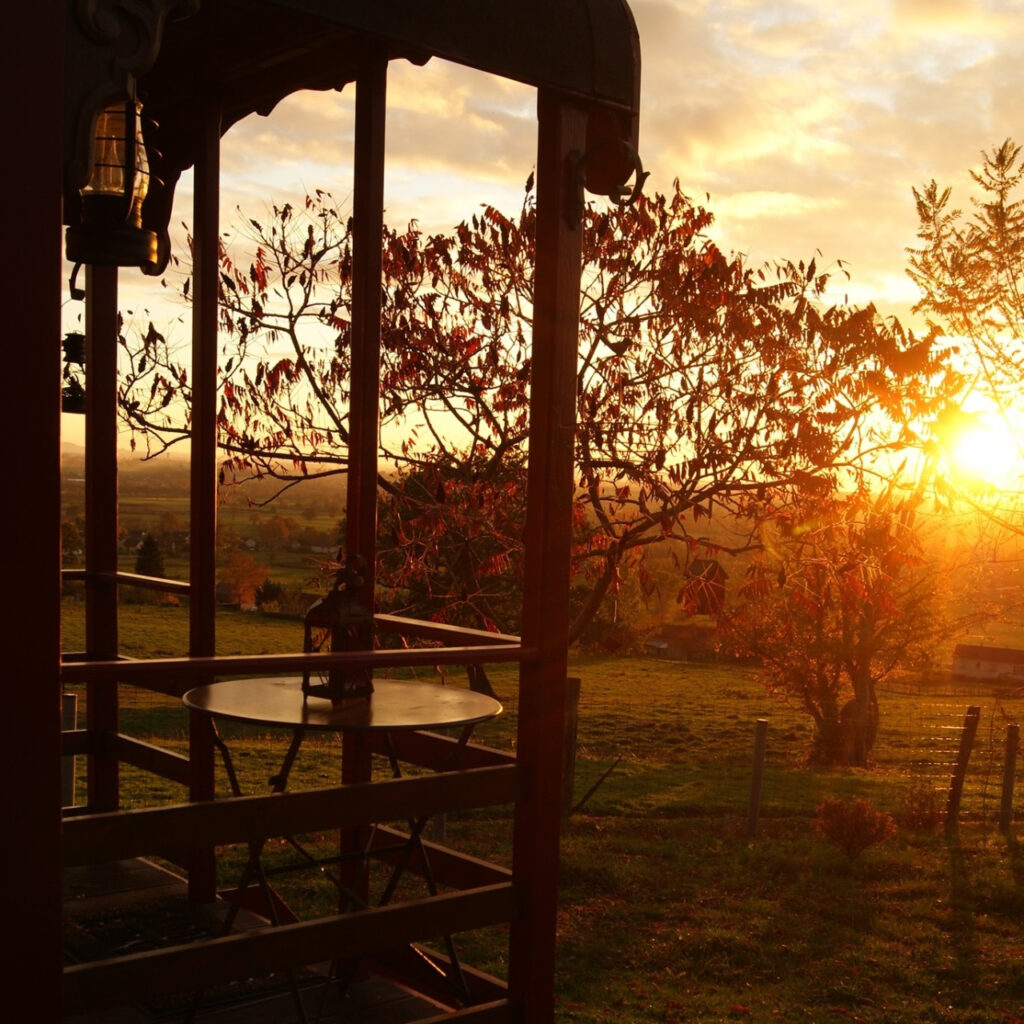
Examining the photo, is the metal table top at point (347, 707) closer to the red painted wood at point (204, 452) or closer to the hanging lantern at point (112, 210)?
the red painted wood at point (204, 452)

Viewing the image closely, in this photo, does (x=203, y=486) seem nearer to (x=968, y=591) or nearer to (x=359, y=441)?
(x=359, y=441)

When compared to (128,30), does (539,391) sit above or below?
below

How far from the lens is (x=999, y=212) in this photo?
39.9 feet

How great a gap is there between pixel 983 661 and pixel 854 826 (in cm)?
2324

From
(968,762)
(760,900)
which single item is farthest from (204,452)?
(968,762)

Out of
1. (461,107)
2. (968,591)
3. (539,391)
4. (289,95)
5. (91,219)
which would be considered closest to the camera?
(91,219)

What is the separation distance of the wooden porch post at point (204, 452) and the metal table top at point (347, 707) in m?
0.58

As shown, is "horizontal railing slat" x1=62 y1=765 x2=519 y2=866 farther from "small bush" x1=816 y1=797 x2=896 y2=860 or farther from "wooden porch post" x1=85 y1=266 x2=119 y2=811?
"small bush" x1=816 y1=797 x2=896 y2=860

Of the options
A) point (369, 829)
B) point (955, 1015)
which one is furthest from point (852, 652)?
point (369, 829)

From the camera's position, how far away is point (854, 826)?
10.3 m

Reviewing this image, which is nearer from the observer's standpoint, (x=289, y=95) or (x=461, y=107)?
(x=289, y=95)

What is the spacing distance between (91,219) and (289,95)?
5.08 feet

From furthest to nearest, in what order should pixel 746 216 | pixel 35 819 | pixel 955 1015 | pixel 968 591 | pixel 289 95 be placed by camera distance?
1. pixel 968 591
2. pixel 746 216
3. pixel 955 1015
4. pixel 289 95
5. pixel 35 819

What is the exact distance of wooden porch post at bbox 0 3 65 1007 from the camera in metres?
2.27
